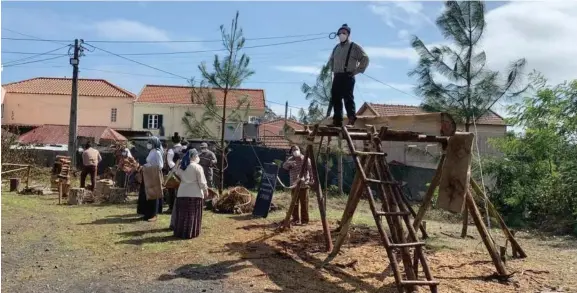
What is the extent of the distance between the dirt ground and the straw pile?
1.14 meters

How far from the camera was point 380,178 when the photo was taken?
7.91 meters

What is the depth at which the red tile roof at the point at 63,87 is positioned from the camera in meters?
42.8

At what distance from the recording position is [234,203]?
45.2 feet

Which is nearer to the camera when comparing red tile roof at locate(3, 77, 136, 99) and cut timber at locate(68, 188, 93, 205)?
cut timber at locate(68, 188, 93, 205)

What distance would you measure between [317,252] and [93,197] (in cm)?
854

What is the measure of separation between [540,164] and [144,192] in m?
11.1

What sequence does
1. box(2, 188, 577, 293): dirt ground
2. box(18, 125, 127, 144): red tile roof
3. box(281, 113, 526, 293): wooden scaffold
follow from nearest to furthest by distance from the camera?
box(281, 113, 526, 293): wooden scaffold < box(2, 188, 577, 293): dirt ground < box(18, 125, 127, 144): red tile roof

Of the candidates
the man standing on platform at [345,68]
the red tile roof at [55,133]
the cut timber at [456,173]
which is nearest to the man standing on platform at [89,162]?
the man standing on platform at [345,68]

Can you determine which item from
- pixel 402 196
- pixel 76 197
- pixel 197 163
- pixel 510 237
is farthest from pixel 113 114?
pixel 402 196

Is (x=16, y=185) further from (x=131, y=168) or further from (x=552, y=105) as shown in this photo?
(x=552, y=105)

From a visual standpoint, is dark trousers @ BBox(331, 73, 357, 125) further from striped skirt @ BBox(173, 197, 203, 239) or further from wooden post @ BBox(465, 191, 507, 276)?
striped skirt @ BBox(173, 197, 203, 239)

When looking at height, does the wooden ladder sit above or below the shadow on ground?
above

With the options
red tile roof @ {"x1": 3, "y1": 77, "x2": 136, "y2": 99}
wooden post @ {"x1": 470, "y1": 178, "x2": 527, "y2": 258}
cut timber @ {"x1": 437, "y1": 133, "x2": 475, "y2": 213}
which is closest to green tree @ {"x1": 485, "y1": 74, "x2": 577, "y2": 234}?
wooden post @ {"x1": 470, "y1": 178, "x2": 527, "y2": 258}

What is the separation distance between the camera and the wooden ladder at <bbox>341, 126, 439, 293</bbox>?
6430 millimetres
